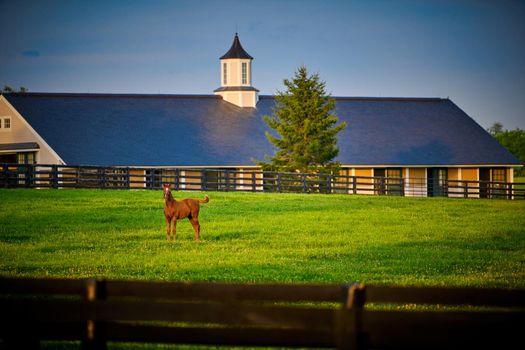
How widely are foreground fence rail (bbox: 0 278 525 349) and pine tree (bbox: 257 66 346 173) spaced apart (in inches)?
1505

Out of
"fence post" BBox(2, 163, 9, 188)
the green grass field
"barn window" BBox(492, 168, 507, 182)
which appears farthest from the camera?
"barn window" BBox(492, 168, 507, 182)

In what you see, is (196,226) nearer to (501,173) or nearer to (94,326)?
(94,326)

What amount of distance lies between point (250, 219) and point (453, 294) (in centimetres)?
1967

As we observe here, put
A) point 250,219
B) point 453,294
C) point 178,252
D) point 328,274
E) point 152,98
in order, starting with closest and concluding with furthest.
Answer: point 453,294 < point 328,274 < point 178,252 < point 250,219 < point 152,98

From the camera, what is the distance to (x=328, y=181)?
42.3 meters

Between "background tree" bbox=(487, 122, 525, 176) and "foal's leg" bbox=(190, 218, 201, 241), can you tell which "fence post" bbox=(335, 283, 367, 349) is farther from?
"background tree" bbox=(487, 122, 525, 176)

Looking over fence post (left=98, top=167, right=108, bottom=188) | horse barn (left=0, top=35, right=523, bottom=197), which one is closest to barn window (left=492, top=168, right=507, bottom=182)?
horse barn (left=0, top=35, right=523, bottom=197)

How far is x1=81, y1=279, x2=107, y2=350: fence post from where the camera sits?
615 cm

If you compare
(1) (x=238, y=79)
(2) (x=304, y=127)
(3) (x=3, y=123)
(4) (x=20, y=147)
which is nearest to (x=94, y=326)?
(2) (x=304, y=127)

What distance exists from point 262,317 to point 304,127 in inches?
1542

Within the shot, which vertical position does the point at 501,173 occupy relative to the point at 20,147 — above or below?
below

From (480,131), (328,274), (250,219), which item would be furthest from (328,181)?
→ (328,274)

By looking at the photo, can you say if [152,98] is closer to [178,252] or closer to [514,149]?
[178,252]

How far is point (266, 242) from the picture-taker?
19.9 metres
